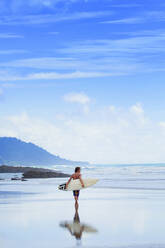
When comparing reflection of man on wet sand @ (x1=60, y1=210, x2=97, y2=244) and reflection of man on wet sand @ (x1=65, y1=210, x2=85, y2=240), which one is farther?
reflection of man on wet sand @ (x1=60, y1=210, x2=97, y2=244)

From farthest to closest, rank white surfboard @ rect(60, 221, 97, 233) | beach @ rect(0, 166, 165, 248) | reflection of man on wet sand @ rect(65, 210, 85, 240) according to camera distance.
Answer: white surfboard @ rect(60, 221, 97, 233), reflection of man on wet sand @ rect(65, 210, 85, 240), beach @ rect(0, 166, 165, 248)

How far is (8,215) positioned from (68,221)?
108 inches

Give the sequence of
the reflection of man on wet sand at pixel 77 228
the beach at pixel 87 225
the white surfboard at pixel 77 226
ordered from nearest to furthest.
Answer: the beach at pixel 87 225
the reflection of man on wet sand at pixel 77 228
the white surfboard at pixel 77 226

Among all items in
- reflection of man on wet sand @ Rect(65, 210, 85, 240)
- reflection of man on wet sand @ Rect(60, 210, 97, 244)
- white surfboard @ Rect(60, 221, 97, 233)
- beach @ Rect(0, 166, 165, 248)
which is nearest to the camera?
beach @ Rect(0, 166, 165, 248)

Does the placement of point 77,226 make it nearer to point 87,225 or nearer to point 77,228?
point 87,225

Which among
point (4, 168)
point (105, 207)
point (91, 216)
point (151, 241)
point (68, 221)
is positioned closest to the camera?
point (151, 241)

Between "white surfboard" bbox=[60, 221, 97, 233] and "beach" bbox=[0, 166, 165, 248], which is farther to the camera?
"white surfboard" bbox=[60, 221, 97, 233]

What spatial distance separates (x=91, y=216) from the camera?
60.3ft

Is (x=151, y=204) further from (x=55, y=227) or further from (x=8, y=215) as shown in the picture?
(x=55, y=227)

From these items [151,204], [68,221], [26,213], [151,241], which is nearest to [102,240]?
[151,241]

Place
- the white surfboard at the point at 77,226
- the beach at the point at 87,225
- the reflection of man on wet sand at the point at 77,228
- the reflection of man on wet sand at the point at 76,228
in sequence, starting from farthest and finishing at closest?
the white surfboard at the point at 77,226 → the reflection of man on wet sand at the point at 77,228 → the reflection of man on wet sand at the point at 76,228 → the beach at the point at 87,225

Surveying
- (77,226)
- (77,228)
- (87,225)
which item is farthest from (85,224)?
(77,228)

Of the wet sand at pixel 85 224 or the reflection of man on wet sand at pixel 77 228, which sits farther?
the reflection of man on wet sand at pixel 77 228

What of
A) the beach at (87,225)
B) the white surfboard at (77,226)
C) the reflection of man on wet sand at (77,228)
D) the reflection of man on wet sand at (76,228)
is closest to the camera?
the beach at (87,225)
